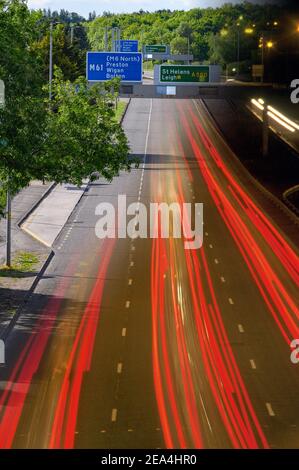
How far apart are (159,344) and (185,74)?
105757 millimetres

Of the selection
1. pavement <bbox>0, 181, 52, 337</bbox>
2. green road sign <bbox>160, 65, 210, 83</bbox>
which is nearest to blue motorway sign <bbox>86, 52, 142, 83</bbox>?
pavement <bbox>0, 181, 52, 337</bbox>

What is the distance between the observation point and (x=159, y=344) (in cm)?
3806

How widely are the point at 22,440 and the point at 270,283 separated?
932 inches

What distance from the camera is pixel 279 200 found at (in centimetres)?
7538

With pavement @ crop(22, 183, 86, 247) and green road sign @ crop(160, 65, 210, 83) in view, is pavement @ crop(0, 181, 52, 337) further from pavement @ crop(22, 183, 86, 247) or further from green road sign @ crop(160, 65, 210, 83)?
green road sign @ crop(160, 65, 210, 83)

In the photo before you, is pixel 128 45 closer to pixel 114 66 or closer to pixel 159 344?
pixel 114 66

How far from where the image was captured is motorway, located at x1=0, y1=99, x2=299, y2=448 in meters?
28.5

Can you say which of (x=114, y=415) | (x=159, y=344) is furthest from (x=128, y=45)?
(x=114, y=415)

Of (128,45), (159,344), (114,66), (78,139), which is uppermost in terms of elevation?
(128,45)

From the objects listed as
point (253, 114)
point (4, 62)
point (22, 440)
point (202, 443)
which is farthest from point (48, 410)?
point (253, 114)

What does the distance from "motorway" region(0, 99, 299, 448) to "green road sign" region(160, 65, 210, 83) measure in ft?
233

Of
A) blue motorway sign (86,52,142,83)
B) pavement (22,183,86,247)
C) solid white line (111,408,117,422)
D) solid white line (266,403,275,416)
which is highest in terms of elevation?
blue motorway sign (86,52,142,83)

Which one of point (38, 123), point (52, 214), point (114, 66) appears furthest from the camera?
point (114, 66)

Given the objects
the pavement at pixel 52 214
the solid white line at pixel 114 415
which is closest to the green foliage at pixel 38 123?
the pavement at pixel 52 214
